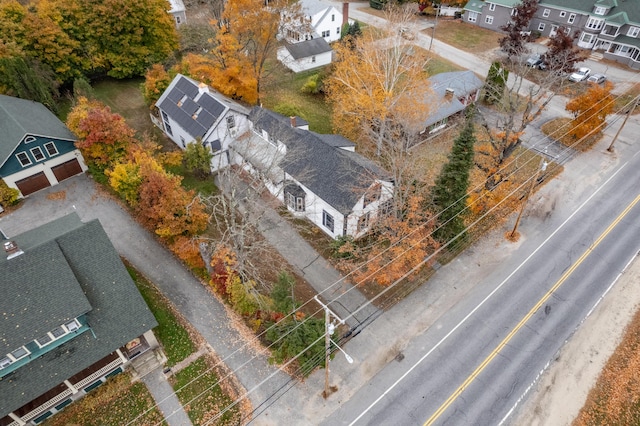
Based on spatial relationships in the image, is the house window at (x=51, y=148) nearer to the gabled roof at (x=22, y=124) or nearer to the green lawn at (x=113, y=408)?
the gabled roof at (x=22, y=124)

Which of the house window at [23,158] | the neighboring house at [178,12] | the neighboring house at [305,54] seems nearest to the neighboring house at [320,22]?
the neighboring house at [305,54]

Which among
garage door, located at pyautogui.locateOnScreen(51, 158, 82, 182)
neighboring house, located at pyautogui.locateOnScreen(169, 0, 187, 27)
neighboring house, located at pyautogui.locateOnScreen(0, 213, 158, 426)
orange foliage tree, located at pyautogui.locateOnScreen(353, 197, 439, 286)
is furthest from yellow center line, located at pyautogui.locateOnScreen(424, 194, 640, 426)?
neighboring house, located at pyautogui.locateOnScreen(169, 0, 187, 27)

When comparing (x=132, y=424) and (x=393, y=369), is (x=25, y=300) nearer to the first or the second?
(x=132, y=424)

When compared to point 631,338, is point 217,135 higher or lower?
higher

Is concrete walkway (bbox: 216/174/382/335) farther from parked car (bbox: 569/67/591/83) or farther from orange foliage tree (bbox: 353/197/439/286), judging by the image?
parked car (bbox: 569/67/591/83)

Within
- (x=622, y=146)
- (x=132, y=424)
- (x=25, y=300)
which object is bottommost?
(x=132, y=424)

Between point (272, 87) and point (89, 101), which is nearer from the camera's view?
point (89, 101)

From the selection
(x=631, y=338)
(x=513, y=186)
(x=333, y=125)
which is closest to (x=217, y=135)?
(x=333, y=125)
